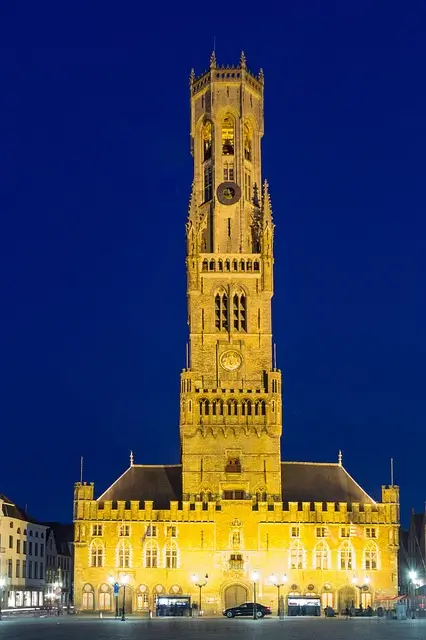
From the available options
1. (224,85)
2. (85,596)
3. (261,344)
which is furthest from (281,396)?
(224,85)

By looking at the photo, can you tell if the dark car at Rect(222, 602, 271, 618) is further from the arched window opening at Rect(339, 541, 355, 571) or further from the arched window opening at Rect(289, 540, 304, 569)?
the arched window opening at Rect(339, 541, 355, 571)

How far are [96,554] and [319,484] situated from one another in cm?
2492

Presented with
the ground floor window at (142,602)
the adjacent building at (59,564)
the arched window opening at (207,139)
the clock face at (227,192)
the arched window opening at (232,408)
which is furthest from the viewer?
the adjacent building at (59,564)

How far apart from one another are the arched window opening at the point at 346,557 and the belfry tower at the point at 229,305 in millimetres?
8149

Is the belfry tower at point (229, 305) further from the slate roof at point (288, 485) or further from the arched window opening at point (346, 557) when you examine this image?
the arched window opening at point (346, 557)

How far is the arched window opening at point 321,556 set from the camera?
102188 millimetres

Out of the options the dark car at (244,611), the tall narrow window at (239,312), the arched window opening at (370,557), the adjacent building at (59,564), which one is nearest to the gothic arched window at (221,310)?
the tall narrow window at (239,312)

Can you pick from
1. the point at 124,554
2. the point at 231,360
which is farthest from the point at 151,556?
the point at 231,360

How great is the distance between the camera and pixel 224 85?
118000 millimetres

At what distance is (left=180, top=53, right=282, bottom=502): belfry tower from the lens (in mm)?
105125

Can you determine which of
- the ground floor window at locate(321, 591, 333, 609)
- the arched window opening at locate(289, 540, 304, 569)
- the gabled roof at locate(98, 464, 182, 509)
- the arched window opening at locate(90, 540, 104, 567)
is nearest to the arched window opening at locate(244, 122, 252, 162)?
the gabled roof at locate(98, 464, 182, 509)

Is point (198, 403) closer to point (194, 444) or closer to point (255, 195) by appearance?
point (194, 444)

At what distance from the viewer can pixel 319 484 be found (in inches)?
4281

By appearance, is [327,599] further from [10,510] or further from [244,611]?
[10,510]
